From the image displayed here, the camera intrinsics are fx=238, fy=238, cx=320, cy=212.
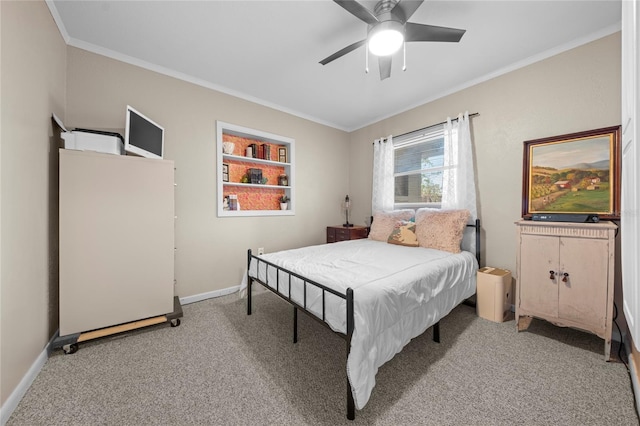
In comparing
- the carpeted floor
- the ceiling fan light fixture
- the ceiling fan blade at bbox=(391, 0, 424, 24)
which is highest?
the ceiling fan blade at bbox=(391, 0, 424, 24)

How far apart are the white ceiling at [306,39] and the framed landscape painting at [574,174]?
0.91 meters

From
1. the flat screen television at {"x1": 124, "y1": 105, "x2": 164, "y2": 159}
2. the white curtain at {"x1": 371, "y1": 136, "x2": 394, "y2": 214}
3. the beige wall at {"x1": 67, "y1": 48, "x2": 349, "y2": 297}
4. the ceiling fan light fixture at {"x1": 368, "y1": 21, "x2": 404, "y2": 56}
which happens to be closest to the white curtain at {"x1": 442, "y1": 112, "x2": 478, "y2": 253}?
the white curtain at {"x1": 371, "y1": 136, "x2": 394, "y2": 214}

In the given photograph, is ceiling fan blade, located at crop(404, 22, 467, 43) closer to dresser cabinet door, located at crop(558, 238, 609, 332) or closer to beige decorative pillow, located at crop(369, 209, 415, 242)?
dresser cabinet door, located at crop(558, 238, 609, 332)

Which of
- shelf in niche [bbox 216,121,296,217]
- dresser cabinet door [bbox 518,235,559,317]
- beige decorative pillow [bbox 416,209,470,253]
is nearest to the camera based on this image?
dresser cabinet door [bbox 518,235,559,317]

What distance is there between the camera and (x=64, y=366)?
1701 millimetres

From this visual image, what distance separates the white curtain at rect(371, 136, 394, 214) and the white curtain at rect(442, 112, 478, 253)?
854 mm

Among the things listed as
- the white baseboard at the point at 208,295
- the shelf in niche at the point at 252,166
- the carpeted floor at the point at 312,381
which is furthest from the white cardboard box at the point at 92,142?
the white baseboard at the point at 208,295

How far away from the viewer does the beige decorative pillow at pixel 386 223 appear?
3.31 m

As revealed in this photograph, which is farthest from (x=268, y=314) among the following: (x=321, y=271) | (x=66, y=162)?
(x=66, y=162)

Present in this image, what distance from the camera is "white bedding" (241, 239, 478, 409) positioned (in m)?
1.30

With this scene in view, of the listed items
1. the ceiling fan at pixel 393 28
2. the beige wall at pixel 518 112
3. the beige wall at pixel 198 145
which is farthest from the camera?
the beige wall at pixel 198 145

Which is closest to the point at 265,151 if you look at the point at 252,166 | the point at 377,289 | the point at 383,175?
the point at 252,166

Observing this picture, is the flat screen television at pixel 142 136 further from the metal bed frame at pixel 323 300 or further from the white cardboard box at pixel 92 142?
the metal bed frame at pixel 323 300

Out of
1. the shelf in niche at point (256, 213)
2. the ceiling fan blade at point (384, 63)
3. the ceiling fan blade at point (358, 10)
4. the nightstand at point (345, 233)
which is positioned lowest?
the nightstand at point (345, 233)
